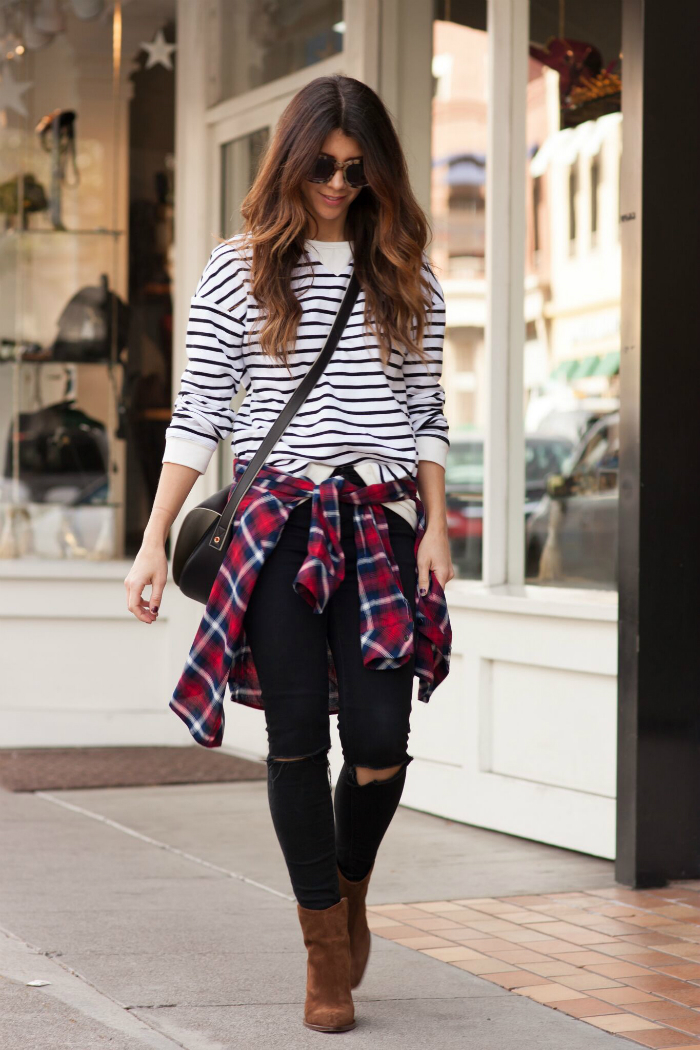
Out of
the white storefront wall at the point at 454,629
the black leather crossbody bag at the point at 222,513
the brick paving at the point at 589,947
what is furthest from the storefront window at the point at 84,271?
the black leather crossbody bag at the point at 222,513

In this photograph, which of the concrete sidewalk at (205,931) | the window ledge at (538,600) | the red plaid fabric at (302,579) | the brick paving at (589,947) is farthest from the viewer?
the window ledge at (538,600)

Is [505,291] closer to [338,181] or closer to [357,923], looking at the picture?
[338,181]

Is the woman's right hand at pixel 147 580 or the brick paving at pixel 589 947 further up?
the woman's right hand at pixel 147 580

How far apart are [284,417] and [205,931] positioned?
1436 millimetres

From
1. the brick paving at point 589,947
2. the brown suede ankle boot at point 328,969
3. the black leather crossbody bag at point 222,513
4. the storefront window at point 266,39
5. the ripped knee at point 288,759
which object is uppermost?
the storefront window at point 266,39

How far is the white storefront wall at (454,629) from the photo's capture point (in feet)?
15.0

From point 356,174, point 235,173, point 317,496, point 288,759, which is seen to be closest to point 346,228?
point 356,174

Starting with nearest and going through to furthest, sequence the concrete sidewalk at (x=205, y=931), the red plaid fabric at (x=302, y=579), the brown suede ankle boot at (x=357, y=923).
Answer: the red plaid fabric at (x=302, y=579), the concrete sidewalk at (x=205, y=931), the brown suede ankle boot at (x=357, y=923)

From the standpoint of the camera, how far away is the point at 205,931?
3.59 m

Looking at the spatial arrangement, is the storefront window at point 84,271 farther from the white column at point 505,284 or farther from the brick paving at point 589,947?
the brick paving at point 589,947

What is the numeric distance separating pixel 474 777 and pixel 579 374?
1475 millimetres

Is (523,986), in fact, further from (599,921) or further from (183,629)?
(183,629)

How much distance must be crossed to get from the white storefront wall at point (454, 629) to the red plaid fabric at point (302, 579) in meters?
1.76

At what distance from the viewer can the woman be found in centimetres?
281
